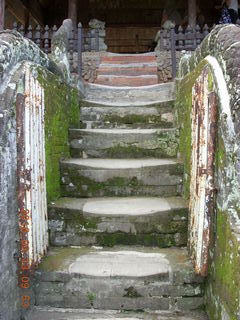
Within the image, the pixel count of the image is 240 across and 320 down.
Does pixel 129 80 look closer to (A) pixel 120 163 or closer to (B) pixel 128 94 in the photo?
(B) pixel 128 94

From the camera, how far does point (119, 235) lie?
9.74ft

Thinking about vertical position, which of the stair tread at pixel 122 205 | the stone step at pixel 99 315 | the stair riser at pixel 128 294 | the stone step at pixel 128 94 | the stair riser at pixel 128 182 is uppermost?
the stone step at pixel 128 94

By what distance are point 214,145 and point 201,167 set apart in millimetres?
202

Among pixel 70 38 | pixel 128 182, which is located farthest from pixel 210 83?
pixel 70 38

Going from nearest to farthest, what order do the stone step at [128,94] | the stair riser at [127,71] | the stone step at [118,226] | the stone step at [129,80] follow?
1. the stone step at [118,226]
2. the stone step at [128,94]
3. the stone step at [129,80]
4. the stair riser at [127,71]

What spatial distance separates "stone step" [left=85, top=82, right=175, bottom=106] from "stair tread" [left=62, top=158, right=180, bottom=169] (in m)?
1.58

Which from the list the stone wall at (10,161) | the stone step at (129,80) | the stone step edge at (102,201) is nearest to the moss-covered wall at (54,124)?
the stone step edge at (102,201)

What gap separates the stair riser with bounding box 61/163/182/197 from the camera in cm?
344

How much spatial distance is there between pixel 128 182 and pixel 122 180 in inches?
2.7

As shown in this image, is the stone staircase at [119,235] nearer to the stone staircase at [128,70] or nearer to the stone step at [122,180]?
the stone step at [122,180]

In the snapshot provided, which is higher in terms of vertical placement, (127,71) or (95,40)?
(95,40)

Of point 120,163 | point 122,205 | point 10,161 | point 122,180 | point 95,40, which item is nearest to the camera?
point 10,161

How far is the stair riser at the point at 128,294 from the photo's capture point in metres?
2.51

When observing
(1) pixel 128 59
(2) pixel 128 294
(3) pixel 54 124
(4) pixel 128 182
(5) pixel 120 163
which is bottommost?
(2) pixel 128 294
